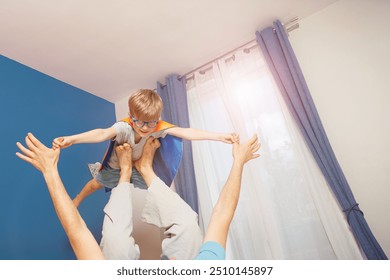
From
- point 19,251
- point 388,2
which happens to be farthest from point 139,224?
point 388,2

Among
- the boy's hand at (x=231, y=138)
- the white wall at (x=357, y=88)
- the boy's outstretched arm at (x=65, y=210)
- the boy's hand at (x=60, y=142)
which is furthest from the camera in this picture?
the white wall at (x=357, y=88)

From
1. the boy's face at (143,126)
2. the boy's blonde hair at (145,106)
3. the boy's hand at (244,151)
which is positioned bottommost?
the boy's hand at (244,151)

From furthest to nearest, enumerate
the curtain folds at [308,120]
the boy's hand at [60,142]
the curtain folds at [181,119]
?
the curtain folds at [181,119], the curtain folds at [308,120], the boy's hand at [60,142]

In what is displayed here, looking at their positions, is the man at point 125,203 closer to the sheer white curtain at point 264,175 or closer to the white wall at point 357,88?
the sheer white curtain at point 264,175

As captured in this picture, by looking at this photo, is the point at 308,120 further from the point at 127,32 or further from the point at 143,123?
the point at 127,32

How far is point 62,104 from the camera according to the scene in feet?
9.61

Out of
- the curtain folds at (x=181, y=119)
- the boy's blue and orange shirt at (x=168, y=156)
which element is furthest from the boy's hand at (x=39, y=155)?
the curtain folds at (x=181, y=119)

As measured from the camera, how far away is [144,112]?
1763mm

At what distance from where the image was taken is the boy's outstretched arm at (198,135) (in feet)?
5.05

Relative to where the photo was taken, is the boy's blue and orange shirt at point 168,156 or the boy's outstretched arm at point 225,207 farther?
the boy's blue and orange shirt at point 168,156

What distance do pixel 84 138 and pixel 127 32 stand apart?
1435mm

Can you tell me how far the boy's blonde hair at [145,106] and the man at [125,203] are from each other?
0.24 m

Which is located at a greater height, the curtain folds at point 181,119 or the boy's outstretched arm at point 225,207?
the curtain folds at point 181,119

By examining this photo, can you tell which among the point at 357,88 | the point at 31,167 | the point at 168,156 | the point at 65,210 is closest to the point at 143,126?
the point at 168,156
